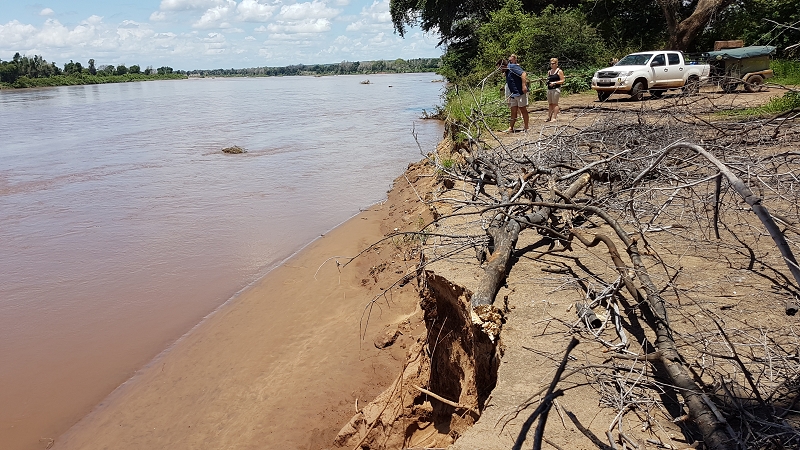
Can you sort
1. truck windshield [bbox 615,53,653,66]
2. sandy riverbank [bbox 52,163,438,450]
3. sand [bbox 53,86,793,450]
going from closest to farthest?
sand [bbox 53,86,793,450] → sandy riverbank [bbox 52,163,438,450] → truck windshield [bbox 615,53,653,66]

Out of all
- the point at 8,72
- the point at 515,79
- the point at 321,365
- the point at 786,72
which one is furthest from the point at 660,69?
the point at 8,72

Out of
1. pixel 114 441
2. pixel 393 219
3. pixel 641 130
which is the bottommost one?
pixel 114 441

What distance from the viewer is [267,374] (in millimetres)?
6348

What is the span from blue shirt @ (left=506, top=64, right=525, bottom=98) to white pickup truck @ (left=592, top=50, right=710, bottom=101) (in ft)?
22.9

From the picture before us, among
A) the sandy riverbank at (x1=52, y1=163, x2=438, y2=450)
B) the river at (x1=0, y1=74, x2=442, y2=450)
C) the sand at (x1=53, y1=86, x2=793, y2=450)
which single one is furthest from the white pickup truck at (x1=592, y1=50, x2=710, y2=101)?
the sandy riverbank at (x1=52, y1=163, x2=438, y2=450)

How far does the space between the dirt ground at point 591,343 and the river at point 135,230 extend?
3683 millimetres

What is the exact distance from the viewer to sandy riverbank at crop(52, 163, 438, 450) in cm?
553

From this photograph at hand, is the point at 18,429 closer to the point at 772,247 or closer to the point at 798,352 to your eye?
the point at 798,352

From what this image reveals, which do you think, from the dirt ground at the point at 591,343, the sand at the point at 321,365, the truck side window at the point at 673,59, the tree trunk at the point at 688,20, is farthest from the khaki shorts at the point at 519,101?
the tree trunk at the point at 688,20

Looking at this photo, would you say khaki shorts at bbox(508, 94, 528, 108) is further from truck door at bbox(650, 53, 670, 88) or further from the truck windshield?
the truck windshield

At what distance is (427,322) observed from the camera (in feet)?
18.0

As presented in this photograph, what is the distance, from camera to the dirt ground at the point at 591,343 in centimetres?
301

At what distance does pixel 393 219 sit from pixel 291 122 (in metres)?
21.5

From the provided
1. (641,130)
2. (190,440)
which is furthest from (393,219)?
(190,440)
